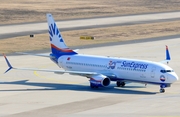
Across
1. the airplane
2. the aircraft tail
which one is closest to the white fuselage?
the airplane

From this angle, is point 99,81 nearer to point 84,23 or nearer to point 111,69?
point 111,69

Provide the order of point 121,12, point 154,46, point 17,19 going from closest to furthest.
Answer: point 154,46
point 17,19
point 121,12

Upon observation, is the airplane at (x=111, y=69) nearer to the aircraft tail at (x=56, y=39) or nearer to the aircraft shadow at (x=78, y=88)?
the aircraft tail at (x=56, y=39)

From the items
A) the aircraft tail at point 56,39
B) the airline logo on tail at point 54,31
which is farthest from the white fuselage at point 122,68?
the airline logo on tail at point 54,31

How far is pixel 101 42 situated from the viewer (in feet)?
390

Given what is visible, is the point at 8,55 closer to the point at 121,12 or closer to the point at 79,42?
the point at 79,42

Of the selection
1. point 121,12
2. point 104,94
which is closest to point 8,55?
point 104,94

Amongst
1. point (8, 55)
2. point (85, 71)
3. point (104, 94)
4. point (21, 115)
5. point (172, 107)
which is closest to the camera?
point (21, 115)

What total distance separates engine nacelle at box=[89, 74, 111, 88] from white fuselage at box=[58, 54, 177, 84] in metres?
1.46

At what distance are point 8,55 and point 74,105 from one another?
43.0m

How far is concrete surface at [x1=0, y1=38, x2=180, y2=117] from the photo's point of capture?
5612 centimetres

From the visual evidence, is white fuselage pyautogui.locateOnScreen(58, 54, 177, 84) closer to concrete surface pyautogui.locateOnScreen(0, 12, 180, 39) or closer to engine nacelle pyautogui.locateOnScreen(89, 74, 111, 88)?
engine nacelle pyautogui.locateOnScreen(89, 74, 111, 88)

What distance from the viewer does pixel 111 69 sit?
237ft

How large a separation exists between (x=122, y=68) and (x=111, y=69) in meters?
1.73
